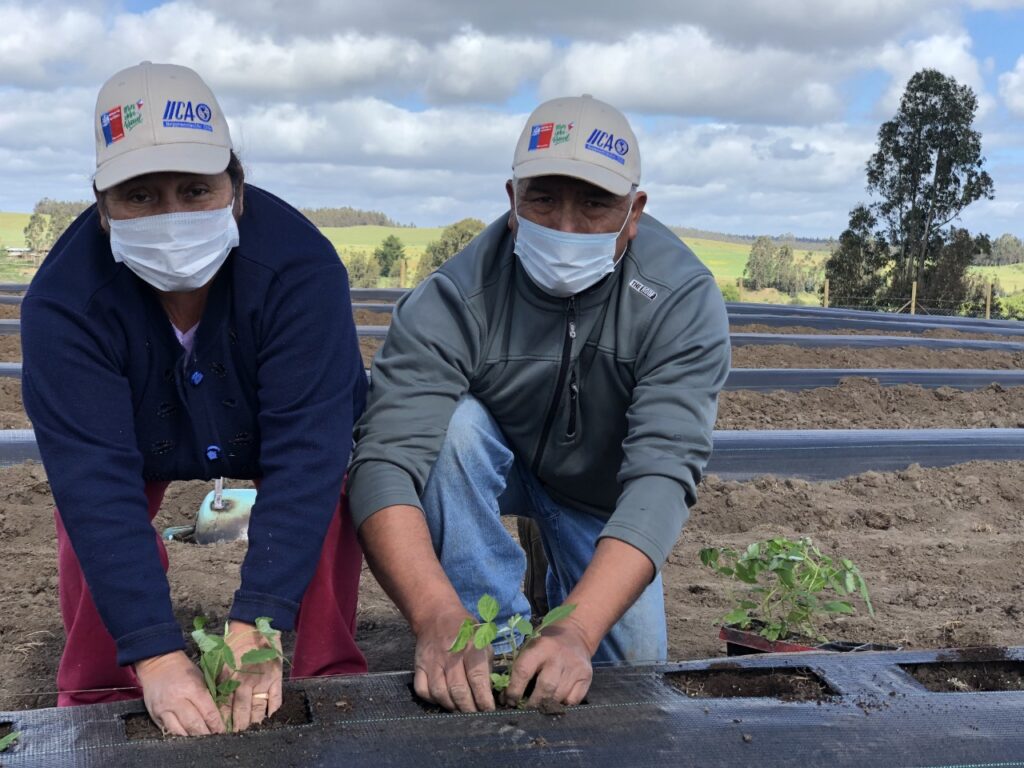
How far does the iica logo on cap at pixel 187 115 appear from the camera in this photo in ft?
6.76

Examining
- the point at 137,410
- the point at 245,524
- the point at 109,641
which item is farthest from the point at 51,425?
the point at 245,524

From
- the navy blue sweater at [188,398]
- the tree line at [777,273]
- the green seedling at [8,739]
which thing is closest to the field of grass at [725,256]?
the tree line at [777,273]

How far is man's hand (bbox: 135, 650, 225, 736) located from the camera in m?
1.83

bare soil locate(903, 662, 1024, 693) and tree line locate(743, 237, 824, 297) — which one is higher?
tree line locate(743, 237, 824, 297)

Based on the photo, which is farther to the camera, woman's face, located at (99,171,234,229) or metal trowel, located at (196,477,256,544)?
metal trowel, located at (196,477,256,544)

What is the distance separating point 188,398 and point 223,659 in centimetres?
64

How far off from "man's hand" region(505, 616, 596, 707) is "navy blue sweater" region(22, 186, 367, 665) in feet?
1.58

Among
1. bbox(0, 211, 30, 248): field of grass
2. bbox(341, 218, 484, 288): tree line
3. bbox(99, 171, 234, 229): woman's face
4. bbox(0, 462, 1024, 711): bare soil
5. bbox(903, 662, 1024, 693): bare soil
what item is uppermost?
bbox(0, 211, 30, 248): field of grass

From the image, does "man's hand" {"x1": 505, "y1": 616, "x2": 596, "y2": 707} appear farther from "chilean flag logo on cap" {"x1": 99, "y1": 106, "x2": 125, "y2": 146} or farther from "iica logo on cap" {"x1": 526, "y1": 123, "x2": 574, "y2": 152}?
"chilean flag logo on cap" {"x1": 99, "y1": 106, "x2": 125, "y2": 146}

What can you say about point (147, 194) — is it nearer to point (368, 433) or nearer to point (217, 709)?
point (368, 433)

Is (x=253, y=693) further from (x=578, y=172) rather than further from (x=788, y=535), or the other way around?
(x=788, y=535)

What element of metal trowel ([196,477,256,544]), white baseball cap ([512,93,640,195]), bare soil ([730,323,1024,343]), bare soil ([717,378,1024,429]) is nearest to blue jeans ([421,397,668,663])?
white baseball cap ([512,93,640,195])

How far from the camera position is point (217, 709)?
73.4 inches

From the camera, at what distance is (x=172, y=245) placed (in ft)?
6.82
